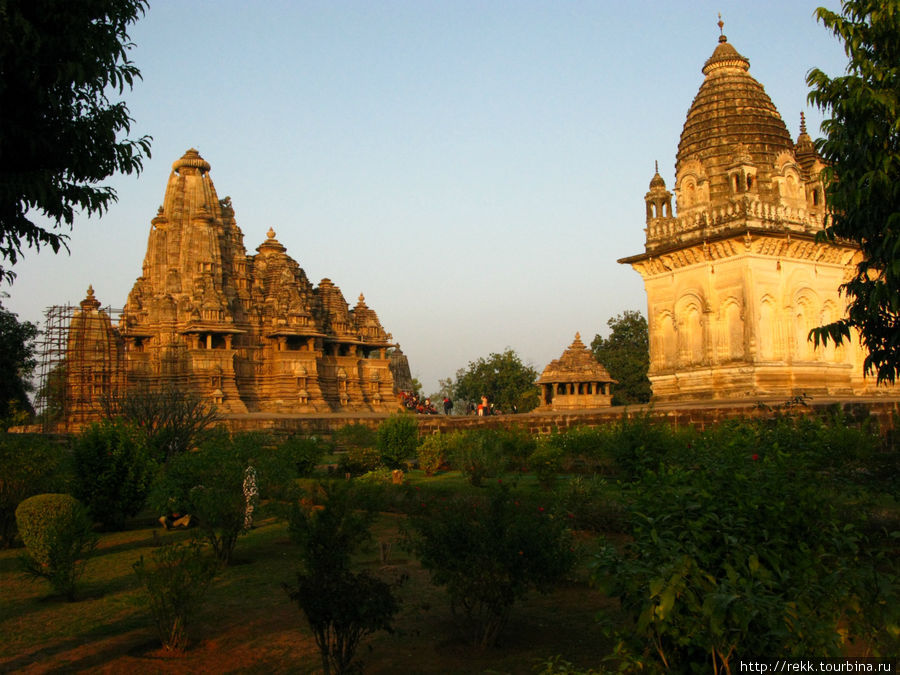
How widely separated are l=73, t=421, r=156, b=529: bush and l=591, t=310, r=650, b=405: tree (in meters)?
38.9

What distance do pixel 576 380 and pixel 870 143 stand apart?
24960 millimetres

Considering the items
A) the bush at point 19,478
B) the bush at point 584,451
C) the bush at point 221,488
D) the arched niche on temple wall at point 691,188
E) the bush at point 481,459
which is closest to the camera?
the bush at point 221,488

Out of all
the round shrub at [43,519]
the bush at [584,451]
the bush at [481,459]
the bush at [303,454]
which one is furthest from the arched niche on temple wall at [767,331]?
the round shrub at [43,519]

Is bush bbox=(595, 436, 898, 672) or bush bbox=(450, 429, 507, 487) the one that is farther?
bush bbox=(450, 429, 507, 487)

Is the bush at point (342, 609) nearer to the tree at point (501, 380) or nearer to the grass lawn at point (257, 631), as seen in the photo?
the grass lawn at point (257, 631)

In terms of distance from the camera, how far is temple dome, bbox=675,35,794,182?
74.7 ft

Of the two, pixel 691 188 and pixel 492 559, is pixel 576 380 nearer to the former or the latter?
pixel 691 188

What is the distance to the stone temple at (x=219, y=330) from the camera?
36.0 m

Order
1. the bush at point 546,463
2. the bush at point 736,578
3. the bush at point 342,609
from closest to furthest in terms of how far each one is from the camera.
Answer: the bush at point 736,578 < the bush at point 342,609 < the bush at point 546,463

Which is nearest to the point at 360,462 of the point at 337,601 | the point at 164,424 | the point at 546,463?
the point at 164,424

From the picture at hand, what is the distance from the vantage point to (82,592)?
9.36 metres

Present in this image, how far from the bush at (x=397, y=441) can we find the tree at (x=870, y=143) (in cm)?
1271

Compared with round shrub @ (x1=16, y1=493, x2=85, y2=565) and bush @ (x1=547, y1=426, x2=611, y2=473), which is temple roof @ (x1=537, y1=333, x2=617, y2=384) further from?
round shrub @ (x1=16, y1=493, x2=85, y2=565)

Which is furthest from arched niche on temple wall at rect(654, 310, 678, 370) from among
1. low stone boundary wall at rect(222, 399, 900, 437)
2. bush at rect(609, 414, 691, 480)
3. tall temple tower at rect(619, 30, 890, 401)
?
bush at rect(609, 414, 691, 480)
